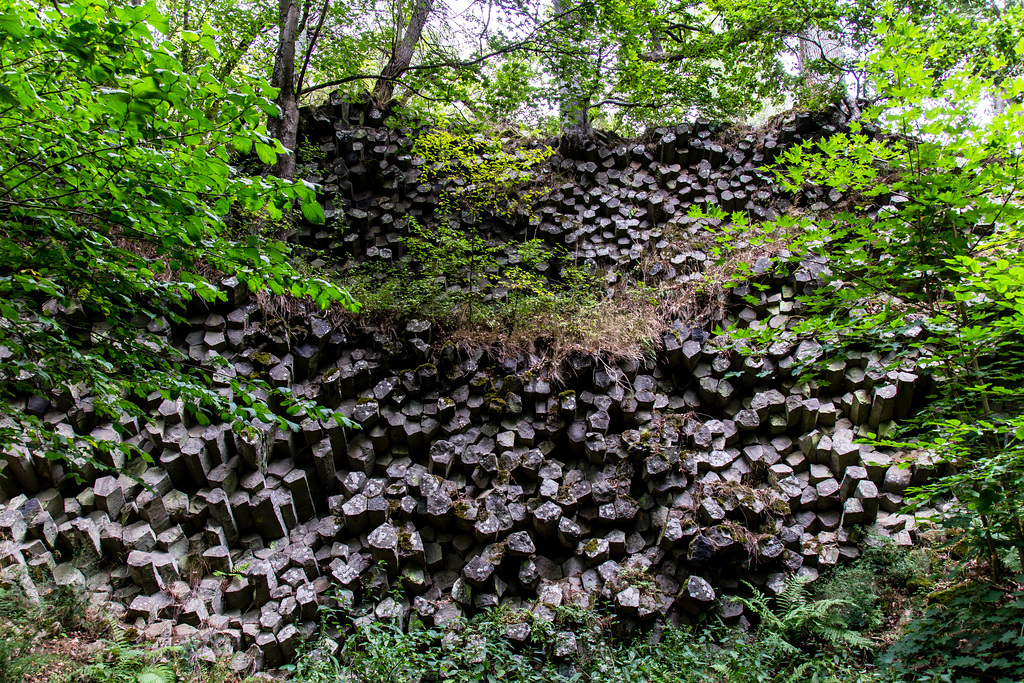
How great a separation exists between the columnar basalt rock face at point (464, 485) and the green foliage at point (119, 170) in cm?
114

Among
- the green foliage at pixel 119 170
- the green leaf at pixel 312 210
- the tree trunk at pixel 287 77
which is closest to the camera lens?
the green foliage at pixel 119 170

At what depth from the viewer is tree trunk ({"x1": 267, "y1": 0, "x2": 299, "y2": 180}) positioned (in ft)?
16.7

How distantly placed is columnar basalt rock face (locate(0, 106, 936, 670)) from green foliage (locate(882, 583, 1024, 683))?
2.39 feet

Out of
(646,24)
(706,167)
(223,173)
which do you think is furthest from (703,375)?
(646,24)

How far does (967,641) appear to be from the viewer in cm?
242

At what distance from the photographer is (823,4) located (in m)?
6.07

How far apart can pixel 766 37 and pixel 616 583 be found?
6612 millimetres

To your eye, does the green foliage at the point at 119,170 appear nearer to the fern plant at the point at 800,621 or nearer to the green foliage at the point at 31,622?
the green foliage at the point at 31,622

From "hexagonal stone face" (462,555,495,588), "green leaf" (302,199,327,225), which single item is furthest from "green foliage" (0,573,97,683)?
"green leaf" (302,199,327,225)

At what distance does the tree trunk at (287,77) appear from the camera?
5.09 m

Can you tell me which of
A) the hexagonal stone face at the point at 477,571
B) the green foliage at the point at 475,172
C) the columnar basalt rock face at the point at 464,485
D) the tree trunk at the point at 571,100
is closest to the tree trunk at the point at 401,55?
the green foliage at the point at 475,172

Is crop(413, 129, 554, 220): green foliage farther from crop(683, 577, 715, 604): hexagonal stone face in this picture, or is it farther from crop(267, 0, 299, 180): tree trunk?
crop(683, 577, 715, 604): hexagonal stone face

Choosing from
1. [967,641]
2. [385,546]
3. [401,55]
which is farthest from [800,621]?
[401,55]

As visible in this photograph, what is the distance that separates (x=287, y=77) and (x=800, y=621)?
5.94 metres
